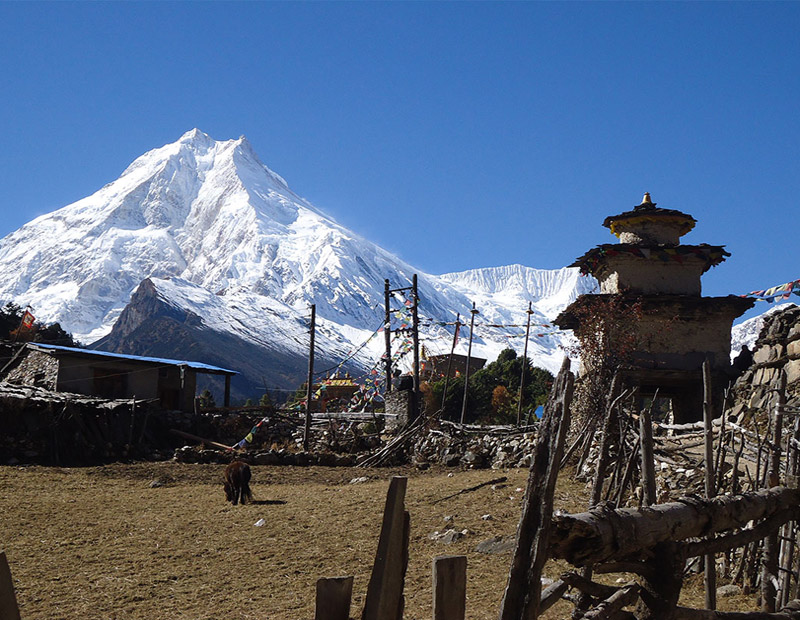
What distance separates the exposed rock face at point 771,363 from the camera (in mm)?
12445

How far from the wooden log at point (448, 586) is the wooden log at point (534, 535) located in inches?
20.8

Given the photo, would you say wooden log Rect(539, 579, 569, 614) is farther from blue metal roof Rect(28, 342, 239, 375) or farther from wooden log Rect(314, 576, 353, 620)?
blue metal roof Rect(28, 342, 239, 375)

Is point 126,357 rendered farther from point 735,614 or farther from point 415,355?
point 735,614

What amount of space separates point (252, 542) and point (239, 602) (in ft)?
9.00

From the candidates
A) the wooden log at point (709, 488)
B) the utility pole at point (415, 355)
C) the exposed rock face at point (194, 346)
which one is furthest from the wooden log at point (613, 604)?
A: the exposed rock face at point (194, 346)

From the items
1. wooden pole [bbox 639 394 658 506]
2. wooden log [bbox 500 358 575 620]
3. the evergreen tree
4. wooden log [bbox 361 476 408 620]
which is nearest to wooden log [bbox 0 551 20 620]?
wooden log [bbox 361 476 408 620]

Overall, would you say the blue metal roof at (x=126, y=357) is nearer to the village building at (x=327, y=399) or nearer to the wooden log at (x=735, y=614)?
the village building at (x=327, y=399)

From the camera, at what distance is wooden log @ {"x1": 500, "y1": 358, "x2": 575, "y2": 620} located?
3.48m

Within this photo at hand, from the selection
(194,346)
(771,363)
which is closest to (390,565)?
(771,363)

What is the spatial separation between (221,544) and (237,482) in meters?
3.25

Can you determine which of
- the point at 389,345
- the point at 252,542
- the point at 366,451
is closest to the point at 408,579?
the point at 252,542

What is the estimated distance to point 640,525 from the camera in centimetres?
418

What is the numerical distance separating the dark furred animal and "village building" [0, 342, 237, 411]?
1429 centimetres

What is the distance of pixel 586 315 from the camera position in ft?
56.9
